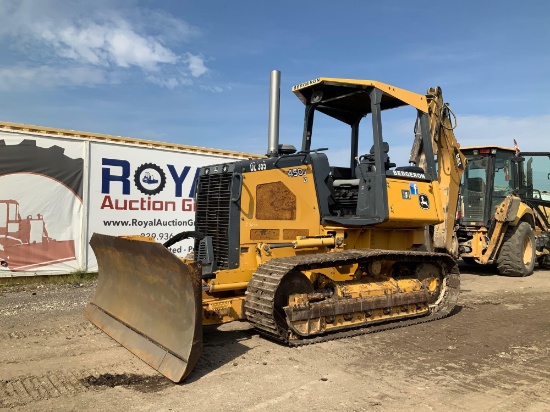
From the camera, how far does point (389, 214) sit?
6.31m

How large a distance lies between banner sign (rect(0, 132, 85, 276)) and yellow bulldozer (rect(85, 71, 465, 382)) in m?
4.29

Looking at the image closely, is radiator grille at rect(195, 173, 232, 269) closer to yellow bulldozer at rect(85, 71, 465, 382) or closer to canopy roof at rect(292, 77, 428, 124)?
yellow bulldozer at rect(85, 71, 465, 382)

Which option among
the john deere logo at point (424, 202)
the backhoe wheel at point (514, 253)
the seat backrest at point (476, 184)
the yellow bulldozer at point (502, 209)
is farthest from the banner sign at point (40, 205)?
the backhoe wheel at point (514, 253)

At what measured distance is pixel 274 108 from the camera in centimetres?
1000

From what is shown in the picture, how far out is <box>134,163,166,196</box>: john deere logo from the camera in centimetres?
1175

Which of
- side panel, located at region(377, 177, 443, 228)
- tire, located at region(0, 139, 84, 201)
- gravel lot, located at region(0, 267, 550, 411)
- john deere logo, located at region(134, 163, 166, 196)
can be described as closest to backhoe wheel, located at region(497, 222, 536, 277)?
gravel lot, located at region(0, 267, 550, 411)

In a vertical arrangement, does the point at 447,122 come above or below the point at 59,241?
above

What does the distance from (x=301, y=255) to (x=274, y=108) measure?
15.5 feet

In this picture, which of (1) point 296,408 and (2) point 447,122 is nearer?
(1) point 296,408

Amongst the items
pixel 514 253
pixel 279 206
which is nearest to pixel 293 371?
pixel 279 206

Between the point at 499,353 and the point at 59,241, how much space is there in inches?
349

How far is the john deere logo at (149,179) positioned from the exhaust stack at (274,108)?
347 centimetres

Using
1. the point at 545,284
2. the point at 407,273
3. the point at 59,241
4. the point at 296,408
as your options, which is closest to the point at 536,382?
the point at 296,408

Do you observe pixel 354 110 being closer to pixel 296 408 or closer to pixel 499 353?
pixel 499 353
